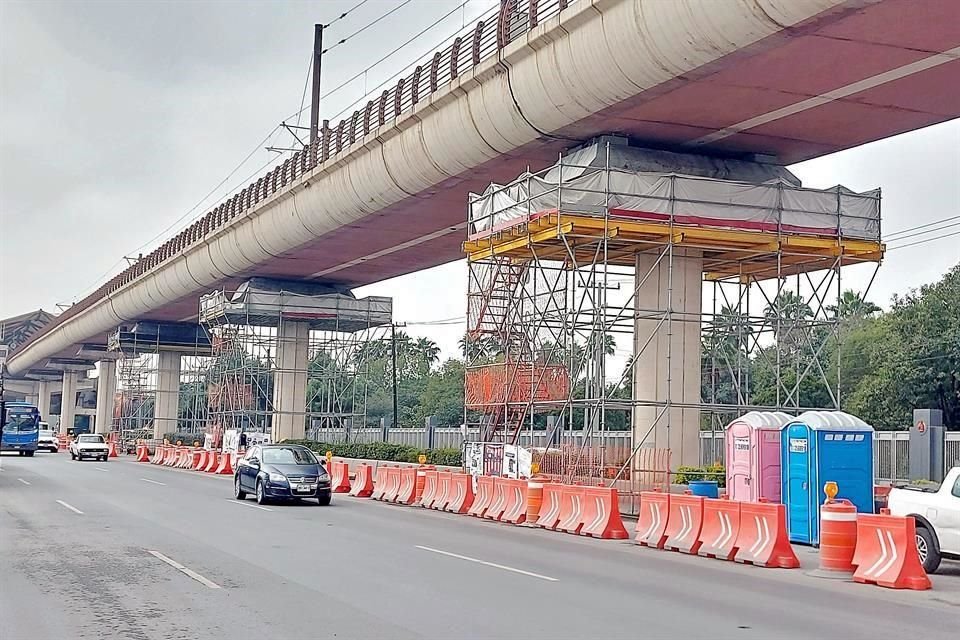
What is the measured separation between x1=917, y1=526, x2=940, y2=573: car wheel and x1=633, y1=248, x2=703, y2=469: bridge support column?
10.9 m

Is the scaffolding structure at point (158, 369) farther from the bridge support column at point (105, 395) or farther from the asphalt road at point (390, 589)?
the asphalt road at point (390, 589)

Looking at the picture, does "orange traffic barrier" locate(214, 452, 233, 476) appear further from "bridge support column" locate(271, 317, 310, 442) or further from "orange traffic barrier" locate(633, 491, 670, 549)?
"orange traffic barrier" locate(633, 491, 670, 549)

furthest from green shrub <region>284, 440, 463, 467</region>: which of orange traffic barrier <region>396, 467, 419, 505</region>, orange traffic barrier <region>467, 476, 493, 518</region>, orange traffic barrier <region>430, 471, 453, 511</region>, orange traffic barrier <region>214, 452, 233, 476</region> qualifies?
orange traffic barrier <region>467, 476, 493, 518</region>

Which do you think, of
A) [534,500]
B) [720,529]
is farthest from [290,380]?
[720,529]

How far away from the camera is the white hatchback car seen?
54.8 metres

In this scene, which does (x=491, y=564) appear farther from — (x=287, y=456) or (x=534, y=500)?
(x=287, y=456)

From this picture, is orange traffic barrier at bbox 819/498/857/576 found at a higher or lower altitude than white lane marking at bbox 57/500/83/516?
higher

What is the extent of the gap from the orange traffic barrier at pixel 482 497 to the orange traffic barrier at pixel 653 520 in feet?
18.8

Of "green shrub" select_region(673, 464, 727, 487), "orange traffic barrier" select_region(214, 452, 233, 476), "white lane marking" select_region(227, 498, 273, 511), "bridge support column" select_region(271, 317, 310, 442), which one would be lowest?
"orange traffic barrier" select_region(214, 452, 233, 476)

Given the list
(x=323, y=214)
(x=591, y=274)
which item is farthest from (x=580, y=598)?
(x=323, y=214)

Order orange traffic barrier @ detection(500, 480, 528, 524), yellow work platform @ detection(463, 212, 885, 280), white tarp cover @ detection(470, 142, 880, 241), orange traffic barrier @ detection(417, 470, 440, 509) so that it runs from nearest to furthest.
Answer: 1. orange traffic barrier @ detection(500, 480, 528, 524)
2. yellow work platform @ detection(463, 212, 885, 280)
3. white tarp cover @ detection(470, 142, 880, 241)
4. orange traffic barrier @ detection(417, 470, 440, 509)

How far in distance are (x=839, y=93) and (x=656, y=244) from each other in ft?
18.2

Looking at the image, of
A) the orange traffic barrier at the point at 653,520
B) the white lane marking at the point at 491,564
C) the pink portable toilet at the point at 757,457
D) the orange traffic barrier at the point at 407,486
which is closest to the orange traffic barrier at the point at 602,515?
the orange traffic barrier at the point at 653,520

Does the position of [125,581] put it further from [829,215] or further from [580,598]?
[829,215]
